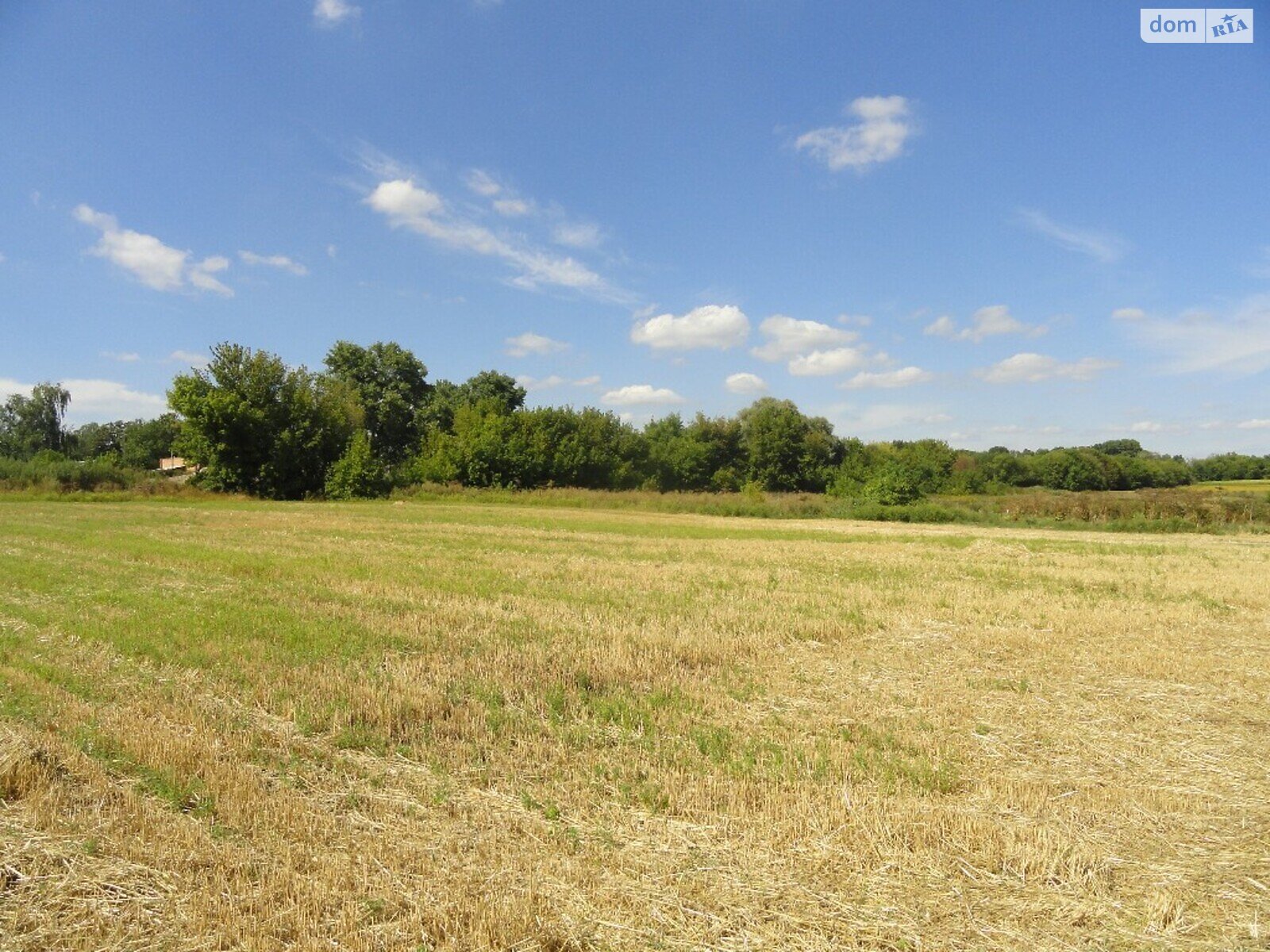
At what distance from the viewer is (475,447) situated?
66.3 m

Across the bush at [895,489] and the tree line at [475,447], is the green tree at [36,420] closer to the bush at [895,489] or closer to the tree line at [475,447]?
the tree line at [475,447]

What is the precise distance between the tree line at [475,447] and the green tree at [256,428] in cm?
10

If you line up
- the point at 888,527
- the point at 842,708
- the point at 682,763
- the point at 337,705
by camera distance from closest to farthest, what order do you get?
the point at 682,763
the point at 337,705
the point at 842,708
the point at 888,527

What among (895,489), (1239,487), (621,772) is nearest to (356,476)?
(895,489)

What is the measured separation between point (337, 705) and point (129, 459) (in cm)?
12122

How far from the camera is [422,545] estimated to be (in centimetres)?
2308

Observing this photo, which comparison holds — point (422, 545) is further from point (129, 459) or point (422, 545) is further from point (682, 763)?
point (129, 459)

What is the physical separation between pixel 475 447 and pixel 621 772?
62246mm

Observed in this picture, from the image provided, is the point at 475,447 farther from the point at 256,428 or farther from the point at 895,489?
the point at 895,489

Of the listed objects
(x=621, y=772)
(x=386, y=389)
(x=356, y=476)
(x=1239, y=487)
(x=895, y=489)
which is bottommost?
(x=621, y=772)

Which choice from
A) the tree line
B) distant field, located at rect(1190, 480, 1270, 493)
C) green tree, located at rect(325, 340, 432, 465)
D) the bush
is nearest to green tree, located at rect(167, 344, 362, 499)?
the tree line

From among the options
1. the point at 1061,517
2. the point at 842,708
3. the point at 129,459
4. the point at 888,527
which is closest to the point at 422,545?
the point at 842,708

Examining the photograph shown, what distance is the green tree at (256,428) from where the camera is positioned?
190ft

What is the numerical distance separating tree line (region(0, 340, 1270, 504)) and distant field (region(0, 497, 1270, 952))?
45.9 m
